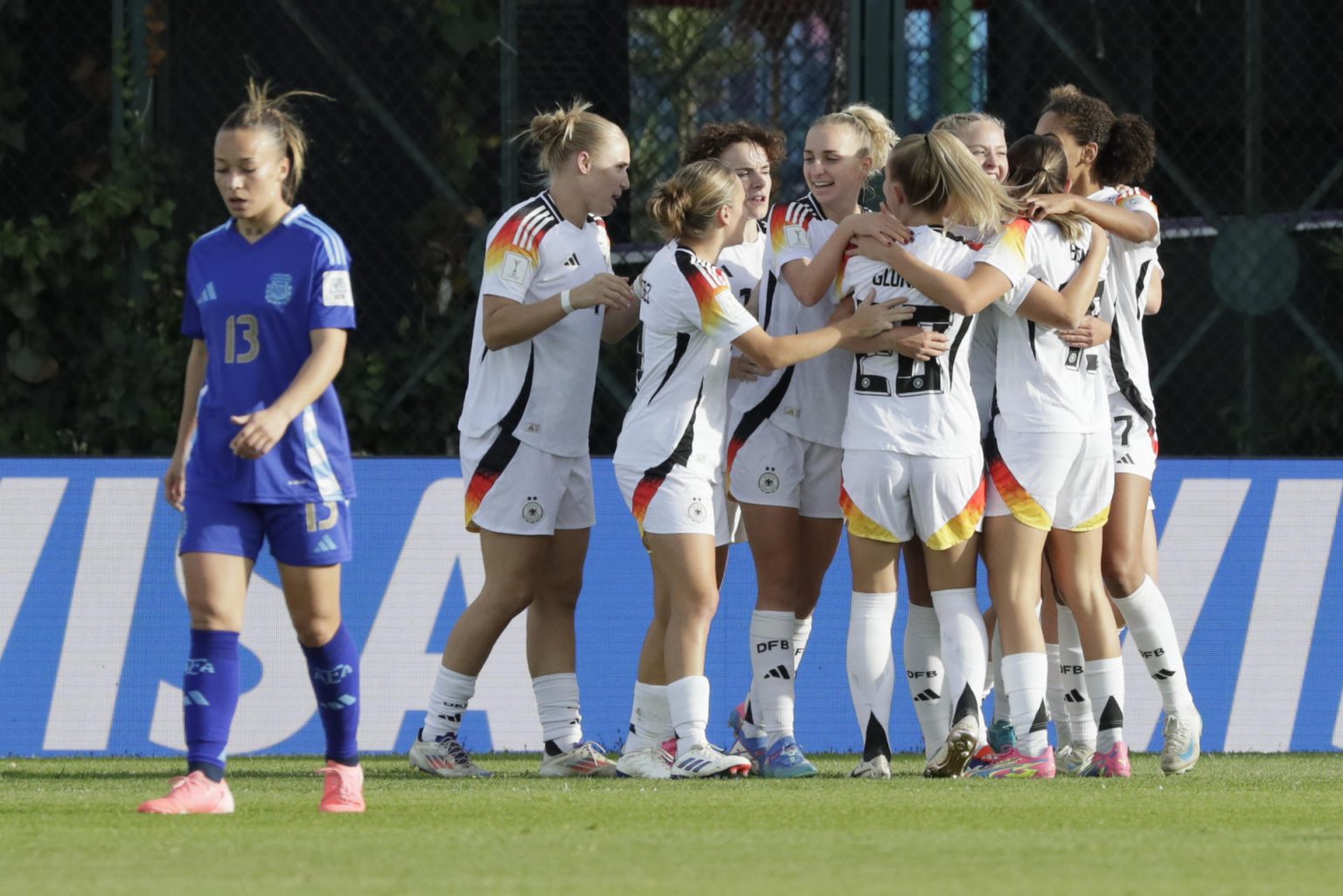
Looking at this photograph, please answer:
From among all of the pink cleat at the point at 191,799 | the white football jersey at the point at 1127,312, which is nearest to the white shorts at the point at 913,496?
the white football jersey at the point at 1127,312

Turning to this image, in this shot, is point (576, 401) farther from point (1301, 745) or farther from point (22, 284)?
point (22, 284)

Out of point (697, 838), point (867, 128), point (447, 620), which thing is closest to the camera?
point (697, 838)

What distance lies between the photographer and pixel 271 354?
4.77m

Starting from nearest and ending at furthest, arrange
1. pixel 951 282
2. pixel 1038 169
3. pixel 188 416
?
pixel 188 416 < pixel 951 282 < pixel 1038 169

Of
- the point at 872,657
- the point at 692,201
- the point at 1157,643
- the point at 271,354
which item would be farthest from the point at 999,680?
the point at 271,354

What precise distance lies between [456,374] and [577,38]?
153 centimetres

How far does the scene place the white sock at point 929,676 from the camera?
5.86 metres

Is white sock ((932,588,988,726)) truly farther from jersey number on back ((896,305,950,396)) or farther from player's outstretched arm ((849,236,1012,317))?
player's outstretched arm ((849,236,1012,317))

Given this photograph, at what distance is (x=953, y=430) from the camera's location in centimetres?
560

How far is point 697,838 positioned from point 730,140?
2608 millimetres

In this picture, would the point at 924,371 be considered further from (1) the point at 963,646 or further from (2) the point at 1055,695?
(2) the point at 1055,695

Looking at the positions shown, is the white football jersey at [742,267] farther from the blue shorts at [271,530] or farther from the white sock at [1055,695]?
the blue shorts at [271,530]

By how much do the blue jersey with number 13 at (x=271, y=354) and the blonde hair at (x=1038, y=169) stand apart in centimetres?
213

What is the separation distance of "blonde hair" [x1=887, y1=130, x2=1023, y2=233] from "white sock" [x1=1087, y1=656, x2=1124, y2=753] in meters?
1.30
